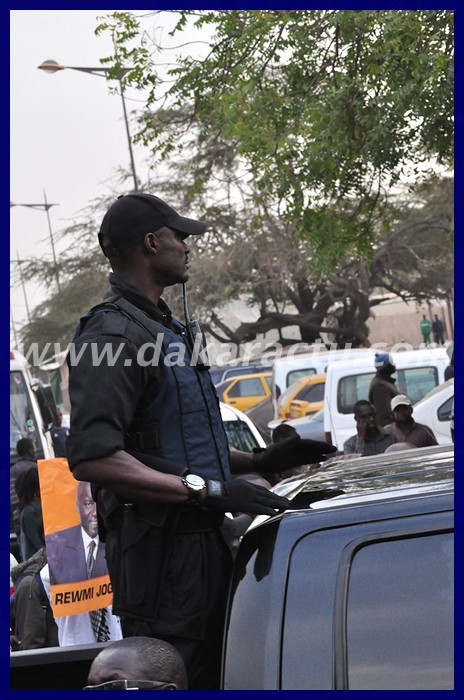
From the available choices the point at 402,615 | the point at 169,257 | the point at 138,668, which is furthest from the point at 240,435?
the point at 402,615

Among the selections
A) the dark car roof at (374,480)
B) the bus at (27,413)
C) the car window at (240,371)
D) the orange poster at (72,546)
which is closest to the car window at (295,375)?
the car window at (240,371)

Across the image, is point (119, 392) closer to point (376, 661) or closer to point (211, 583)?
point (211, 583)

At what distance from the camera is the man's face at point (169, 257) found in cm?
310

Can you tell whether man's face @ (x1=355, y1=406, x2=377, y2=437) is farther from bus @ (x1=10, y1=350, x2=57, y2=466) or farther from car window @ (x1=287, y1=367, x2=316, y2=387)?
car window @ (x1=287, y1=367, x2=316, y2=387)

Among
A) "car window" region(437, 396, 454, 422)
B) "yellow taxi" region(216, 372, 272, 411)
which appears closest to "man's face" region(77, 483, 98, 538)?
"car window" region(437, 396, 454, 422)

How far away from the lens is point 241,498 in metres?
2.73

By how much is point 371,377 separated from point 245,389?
9189mm

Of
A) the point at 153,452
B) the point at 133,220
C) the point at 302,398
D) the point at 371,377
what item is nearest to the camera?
the point at 153,452

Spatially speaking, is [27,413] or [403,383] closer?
[27,413]

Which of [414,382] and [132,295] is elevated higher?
[132,295]

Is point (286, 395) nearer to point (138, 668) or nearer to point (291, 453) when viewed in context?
point (291, 453)

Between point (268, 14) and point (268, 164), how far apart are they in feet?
4.51

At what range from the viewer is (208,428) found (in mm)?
2996

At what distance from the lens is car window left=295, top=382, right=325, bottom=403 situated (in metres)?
19.5
